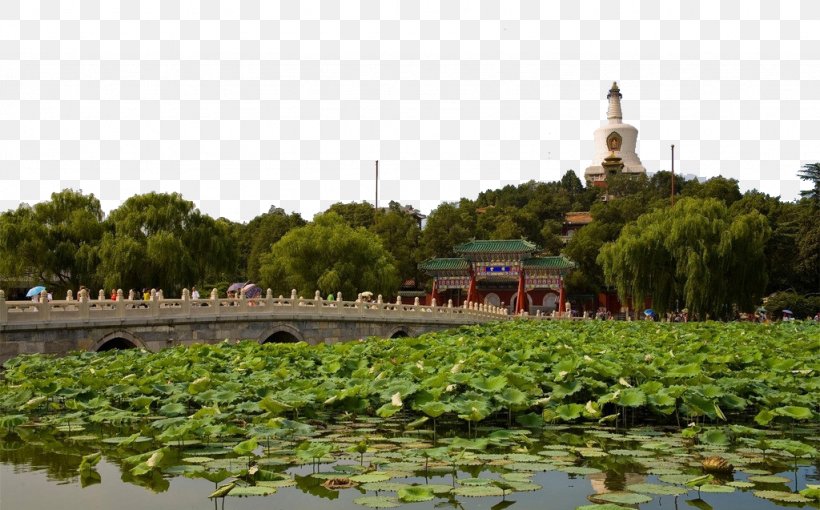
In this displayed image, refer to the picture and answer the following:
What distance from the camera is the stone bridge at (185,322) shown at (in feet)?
56.7

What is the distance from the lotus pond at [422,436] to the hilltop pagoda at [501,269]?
103ft

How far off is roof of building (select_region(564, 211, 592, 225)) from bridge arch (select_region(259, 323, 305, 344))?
117 feet

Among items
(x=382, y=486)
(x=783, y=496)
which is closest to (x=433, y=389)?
(x=382, y=486)

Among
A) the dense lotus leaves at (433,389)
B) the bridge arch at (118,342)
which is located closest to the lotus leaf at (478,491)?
the dense lotus leaves at (433,389)

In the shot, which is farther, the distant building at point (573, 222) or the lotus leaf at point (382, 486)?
the distant building at point (573, 222)

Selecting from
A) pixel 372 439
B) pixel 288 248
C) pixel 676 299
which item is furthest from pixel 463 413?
pixel 288 248

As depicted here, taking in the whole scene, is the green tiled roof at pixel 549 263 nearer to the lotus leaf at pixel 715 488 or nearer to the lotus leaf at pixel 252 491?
the lotus leaf at pixel 715 488

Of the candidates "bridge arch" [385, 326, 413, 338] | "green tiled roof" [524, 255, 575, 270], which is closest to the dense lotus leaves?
"bridge arch" [385, 326, 413, 338]

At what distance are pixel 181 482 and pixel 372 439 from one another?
1.78 metres

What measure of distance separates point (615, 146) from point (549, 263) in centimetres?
3539

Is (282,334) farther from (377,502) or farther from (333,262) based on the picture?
(377,502)

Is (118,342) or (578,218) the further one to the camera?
(578,218)

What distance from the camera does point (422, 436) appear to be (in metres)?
7.79

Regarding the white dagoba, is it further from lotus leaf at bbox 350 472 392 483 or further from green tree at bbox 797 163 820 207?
lotus leaf at bbox 350 472 392 483
